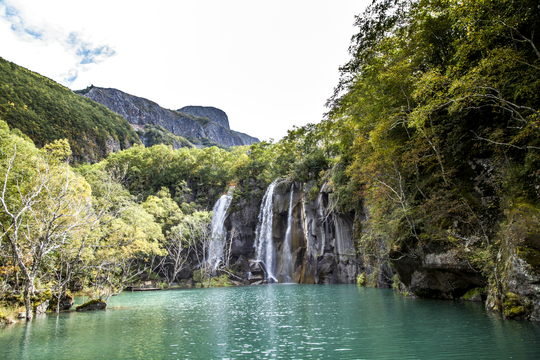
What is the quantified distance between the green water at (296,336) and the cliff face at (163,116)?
104m

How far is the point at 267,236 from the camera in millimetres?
35094

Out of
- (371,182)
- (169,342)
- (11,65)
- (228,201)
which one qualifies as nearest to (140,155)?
(228,201)

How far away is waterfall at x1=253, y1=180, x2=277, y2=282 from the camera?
34125 mm

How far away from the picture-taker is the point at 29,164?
49.5ft

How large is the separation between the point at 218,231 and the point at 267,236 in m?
7.62

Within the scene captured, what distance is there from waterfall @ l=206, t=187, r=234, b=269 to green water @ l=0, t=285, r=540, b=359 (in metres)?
24.6

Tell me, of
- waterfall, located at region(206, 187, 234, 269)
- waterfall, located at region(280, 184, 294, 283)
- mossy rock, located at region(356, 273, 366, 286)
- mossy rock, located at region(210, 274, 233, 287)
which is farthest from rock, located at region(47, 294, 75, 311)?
waterfall, located at region(280, 184, 294, 283)

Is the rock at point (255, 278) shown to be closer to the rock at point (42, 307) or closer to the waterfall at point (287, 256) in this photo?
the waterfall at point (287, 256)

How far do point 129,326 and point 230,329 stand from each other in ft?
12.5

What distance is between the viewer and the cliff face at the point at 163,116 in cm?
10231

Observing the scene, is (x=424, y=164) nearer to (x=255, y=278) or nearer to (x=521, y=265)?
(x=521, y=265)

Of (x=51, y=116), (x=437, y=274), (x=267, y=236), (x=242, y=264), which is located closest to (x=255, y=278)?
(x=242, y=264)

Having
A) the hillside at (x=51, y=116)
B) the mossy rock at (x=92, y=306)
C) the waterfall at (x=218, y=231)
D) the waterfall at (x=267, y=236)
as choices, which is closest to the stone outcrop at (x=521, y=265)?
the mossy rock at (x=92, y=306)

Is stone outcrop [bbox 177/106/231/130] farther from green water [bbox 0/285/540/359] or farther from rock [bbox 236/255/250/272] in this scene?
green water [bbox 0/285/540/359]
